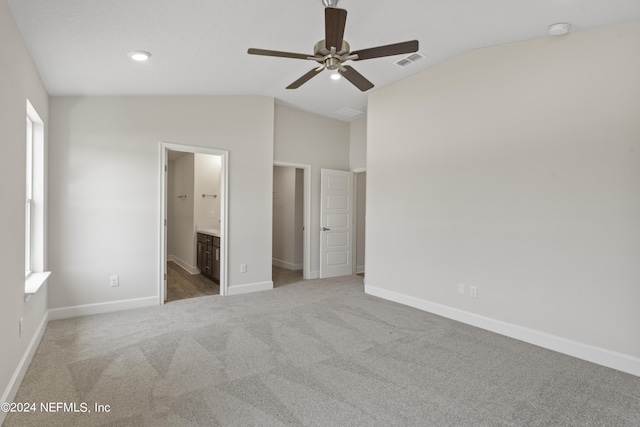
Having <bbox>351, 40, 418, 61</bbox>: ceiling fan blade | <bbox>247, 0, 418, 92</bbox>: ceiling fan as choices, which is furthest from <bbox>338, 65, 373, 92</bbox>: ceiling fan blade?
<bbox>351, 40, 418, 61</bbox>: ceiling fan blade

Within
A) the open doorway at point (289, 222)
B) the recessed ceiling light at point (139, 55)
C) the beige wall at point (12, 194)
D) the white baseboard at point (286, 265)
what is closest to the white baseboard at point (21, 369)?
the beige wall at point (12, 194)

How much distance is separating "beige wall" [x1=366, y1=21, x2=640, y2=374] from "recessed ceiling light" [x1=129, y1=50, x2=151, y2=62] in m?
3.07

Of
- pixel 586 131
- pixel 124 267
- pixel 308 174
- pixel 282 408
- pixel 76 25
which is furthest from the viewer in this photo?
pixel 308 174

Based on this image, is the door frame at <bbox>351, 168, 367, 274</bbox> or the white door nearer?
the white door

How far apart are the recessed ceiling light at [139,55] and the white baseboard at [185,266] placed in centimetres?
413

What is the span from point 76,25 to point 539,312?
4.58 metres

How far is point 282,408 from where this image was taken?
81.5 inches

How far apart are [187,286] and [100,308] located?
146 cm

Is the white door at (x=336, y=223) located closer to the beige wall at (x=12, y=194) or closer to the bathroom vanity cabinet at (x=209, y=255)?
the bathroom vanity cabinet at (x=209, y=255)

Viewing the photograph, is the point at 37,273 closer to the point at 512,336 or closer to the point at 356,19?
the point at 356,19

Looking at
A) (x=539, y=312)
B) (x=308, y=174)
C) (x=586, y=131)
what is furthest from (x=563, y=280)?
(x=308, y=174)

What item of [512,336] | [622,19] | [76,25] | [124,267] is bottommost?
[512,336]

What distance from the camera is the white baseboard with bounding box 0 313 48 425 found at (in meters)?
2.03

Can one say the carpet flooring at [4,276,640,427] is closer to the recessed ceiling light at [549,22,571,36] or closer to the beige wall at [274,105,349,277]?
the beige wall at [274,105,349,277]
